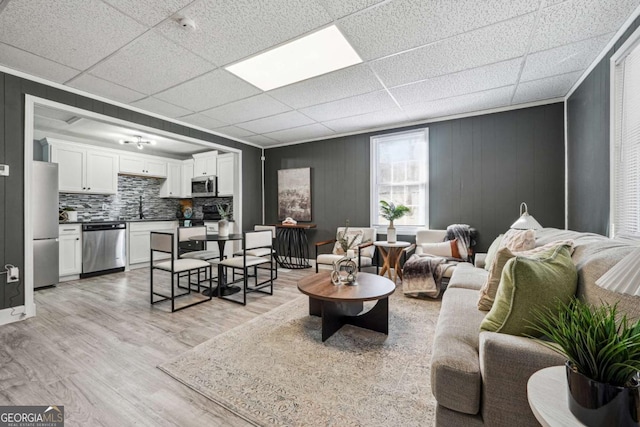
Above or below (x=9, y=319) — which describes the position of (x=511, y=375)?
above

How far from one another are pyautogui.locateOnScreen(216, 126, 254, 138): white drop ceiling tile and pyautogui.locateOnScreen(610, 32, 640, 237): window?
15.0 feet

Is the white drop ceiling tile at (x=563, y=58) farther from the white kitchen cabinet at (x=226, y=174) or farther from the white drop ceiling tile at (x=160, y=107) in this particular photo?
the white kitchen cabinet at (x=226, y=174)

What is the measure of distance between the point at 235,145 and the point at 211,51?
3021 millimetres

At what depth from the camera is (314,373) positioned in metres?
1.90

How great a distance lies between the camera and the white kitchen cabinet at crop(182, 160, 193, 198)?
21.0 feet

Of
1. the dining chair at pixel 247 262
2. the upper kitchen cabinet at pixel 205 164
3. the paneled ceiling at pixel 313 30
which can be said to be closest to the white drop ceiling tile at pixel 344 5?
the paneled ceiling at pixel 313 30

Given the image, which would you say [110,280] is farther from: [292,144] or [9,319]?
[292,144]

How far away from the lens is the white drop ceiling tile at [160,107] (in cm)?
355

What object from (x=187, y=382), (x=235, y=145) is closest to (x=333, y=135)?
(x=235, y=145)

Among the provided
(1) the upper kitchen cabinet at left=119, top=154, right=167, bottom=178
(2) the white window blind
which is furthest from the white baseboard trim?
(2) the white window blind

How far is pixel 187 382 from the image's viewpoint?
181cm

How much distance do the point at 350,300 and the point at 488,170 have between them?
3137mm

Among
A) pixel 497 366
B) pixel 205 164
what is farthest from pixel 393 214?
pixel 205 164

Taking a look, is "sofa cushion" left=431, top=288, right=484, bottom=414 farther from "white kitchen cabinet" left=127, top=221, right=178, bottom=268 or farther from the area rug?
"white kitchen cabinet" left=127, top=221, right=178, bottom=268
